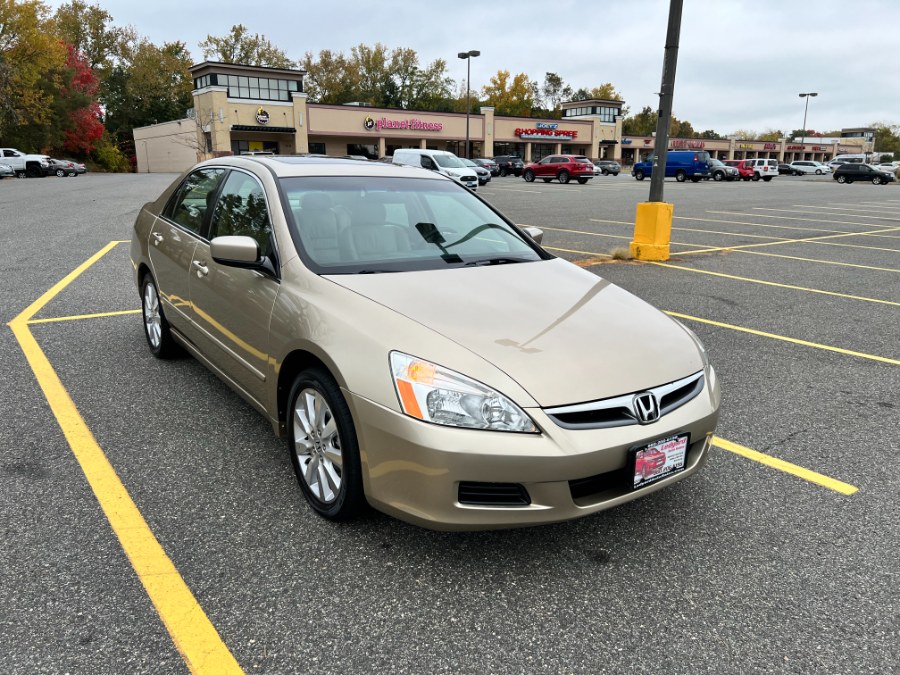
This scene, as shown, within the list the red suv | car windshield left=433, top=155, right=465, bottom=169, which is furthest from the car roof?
the red suv

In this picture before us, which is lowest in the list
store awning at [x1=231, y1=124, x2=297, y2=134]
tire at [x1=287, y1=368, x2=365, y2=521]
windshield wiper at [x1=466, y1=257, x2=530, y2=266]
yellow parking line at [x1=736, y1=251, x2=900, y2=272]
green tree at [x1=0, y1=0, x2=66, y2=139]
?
yellow parking line at [x1=736, y1=251, x2=900, y2=272]

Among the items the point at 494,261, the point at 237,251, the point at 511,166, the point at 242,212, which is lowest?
the point at 494,261

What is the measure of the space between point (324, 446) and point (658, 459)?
1.38 meters

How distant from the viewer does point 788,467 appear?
11.7ft

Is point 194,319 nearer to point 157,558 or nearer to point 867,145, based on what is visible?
point 157,558

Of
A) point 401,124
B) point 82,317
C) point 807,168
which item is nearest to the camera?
point 82,317

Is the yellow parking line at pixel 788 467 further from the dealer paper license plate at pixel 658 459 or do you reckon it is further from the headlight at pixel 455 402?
the headlight at pixel 455 402

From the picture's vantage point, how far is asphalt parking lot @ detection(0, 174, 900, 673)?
7.40 ft

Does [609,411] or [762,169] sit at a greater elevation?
Result: [762,169]

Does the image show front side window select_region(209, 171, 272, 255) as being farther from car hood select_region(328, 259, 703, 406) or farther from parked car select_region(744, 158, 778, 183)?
parked car select_region(744, 158, 778, 183)

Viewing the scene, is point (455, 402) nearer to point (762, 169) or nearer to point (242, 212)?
point (242, 212)

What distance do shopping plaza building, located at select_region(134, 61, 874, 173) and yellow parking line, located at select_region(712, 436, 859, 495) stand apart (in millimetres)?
46755

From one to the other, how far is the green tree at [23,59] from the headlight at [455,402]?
2173 inches

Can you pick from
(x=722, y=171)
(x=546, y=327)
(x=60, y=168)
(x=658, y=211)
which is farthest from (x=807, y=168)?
(x=546, y=327)
